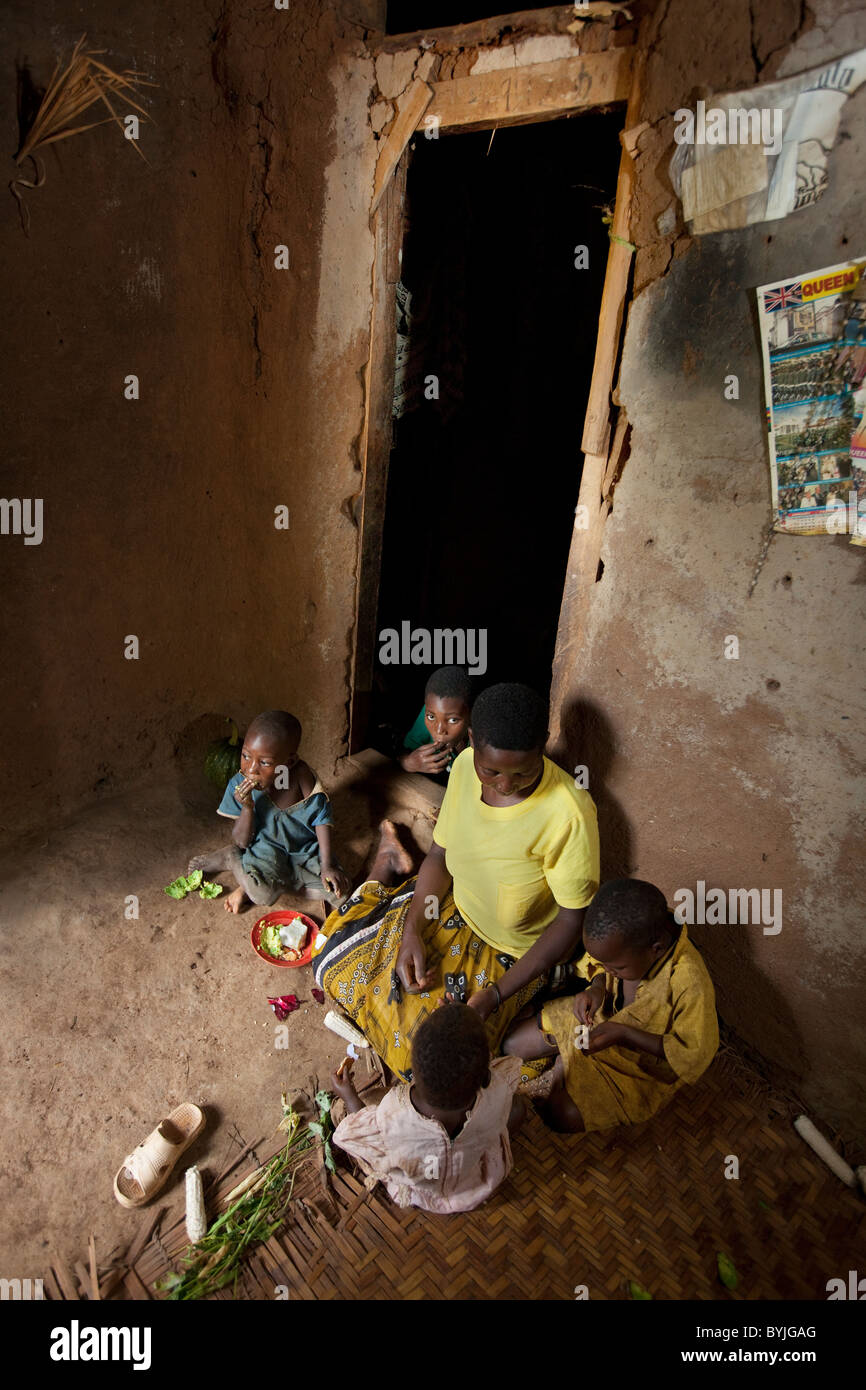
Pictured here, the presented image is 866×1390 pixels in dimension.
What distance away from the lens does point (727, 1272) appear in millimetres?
2119

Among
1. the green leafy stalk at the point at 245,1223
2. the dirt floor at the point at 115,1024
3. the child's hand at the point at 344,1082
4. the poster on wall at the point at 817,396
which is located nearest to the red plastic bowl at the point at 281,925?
the dirt floor at the point at 115,1024

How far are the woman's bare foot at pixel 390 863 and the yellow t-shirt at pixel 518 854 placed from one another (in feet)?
2.29

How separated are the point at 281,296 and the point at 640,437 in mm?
1959

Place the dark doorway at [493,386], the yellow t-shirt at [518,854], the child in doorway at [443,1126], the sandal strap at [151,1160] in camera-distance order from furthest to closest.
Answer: the dark doorway at [493,386]
the yellow t-shirt at [518,854]
the sandal strap at [151,1160]
the child in doorway at [443,1126]

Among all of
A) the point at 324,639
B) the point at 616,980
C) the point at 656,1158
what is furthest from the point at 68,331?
the point at 656,1158

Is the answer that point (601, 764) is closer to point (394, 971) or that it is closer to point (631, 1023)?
point (631, 1023)

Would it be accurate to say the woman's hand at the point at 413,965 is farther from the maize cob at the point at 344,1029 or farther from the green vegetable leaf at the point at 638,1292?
the green vegetable leaf at the point at 638,1292

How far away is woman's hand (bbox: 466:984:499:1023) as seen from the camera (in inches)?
101

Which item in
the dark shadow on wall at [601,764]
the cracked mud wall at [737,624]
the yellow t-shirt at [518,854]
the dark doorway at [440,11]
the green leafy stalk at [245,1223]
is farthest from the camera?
the dark doorway at [440,11]

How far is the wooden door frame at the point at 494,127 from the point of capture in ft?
8.87

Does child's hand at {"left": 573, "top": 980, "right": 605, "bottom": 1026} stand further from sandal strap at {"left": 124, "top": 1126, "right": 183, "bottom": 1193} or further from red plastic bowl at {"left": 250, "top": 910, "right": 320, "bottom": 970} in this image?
sandal strap at {"left": 124, "top": 1126, "right": 183, "bottom": 1193}

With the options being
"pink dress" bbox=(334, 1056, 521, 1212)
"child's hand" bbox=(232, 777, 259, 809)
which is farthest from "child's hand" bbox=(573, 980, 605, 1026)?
"child's hand" bbox=(232, 777, 259, 809)

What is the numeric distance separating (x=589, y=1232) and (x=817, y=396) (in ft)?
8.56

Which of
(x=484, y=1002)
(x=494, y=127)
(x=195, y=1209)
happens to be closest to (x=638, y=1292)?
(x=484, y=1002)
